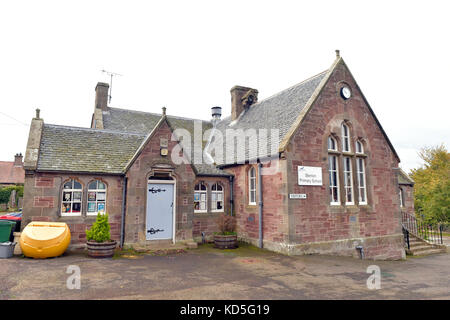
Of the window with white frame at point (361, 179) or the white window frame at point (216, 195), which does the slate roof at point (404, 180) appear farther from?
the white window frame at point (216, 195)

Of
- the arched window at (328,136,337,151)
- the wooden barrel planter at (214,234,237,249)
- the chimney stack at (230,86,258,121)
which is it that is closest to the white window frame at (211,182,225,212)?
the wooden barrel planter at (214,234,237,249)

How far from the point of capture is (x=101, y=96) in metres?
21.3

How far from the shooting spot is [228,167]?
16000mm

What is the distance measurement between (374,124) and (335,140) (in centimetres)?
331

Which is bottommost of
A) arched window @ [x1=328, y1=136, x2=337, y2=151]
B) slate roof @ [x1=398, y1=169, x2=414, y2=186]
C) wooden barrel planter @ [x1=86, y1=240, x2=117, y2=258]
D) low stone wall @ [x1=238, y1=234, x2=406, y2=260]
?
low stone wall @ [x1=238, y1=234, x2=406, y2=260]

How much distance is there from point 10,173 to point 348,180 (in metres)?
51.6

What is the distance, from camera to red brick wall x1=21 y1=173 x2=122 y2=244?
36.2ft

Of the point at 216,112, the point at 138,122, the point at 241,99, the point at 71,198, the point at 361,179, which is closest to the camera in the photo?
the point at 71,198

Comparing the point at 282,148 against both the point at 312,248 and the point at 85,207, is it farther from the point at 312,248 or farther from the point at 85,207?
the point at 85,207

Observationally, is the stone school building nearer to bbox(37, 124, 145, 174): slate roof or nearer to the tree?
bbox(37, 124, 145, 174): slate roof

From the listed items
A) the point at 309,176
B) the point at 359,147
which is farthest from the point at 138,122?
the point at 359,147

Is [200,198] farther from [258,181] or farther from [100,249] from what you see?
[100,249]

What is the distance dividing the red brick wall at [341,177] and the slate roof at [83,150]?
777 cm

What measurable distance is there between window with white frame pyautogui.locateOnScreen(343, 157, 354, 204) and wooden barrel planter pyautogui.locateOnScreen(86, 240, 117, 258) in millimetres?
10860
